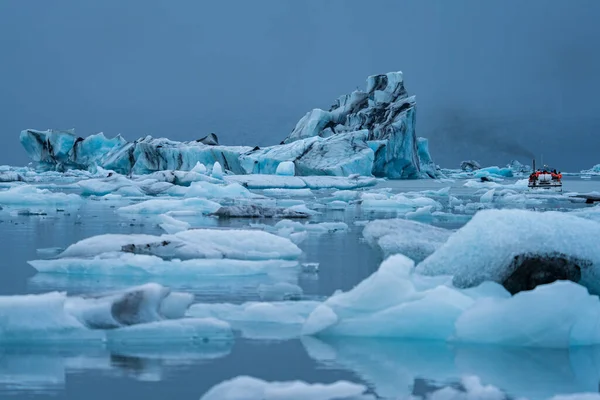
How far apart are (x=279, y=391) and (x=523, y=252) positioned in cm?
211

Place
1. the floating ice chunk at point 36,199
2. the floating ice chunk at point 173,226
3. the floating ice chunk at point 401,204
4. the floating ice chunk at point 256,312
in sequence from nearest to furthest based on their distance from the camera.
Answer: the floating ice chunk at point 256,312, the floating ice chunk at point 173,226, the floating ice chunk at point 401,204, the floating ice chunk at point 36,199

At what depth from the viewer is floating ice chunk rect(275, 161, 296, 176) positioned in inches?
1115

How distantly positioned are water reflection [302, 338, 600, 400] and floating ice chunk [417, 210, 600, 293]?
0.88 metres

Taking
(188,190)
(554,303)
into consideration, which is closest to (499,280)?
(554,303)

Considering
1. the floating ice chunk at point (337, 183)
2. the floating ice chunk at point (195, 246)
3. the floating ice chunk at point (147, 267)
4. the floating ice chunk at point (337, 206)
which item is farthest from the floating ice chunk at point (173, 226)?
the floating ice chunk at point (337, 183)

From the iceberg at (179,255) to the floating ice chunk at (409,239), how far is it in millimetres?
741

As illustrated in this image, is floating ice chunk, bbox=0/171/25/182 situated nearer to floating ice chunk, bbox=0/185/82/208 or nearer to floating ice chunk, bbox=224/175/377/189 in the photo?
floating ice chunk, bbox=224/175/377/189

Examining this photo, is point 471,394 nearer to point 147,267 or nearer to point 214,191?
point 147,267

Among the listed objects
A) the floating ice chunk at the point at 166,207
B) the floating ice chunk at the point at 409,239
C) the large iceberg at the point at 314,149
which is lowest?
the floating ice chunk at the point at 409,239

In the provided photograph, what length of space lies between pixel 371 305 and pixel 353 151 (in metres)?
26.5

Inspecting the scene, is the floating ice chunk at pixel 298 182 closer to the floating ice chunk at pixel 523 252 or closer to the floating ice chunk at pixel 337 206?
the floating ice chunk at pixel 337 206

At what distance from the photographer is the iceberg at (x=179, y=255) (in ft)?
16.3

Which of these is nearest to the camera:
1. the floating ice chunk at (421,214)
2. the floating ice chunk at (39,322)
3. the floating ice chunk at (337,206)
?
the floating ice chunk at (39,322)

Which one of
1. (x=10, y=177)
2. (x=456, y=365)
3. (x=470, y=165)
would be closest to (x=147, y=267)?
(x=456, y=365)
